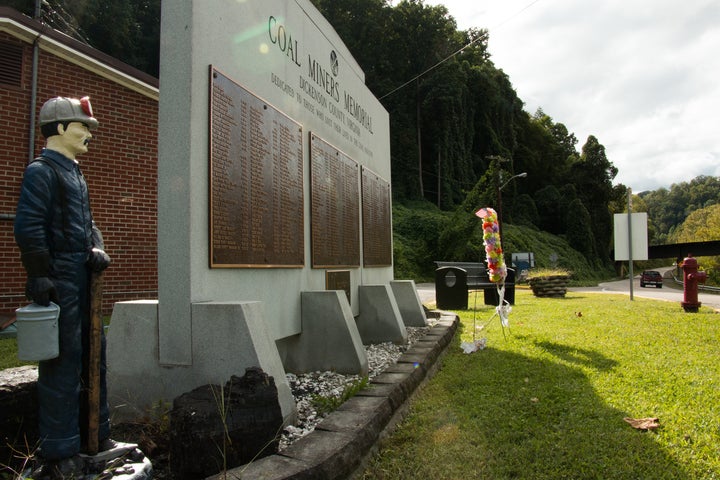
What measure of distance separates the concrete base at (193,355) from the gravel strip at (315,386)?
12 cm

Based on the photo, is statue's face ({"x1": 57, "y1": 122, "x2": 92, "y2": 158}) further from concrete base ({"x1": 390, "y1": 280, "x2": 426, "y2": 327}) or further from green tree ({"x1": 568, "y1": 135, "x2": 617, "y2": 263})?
green tree ({"x1": 568, "y1": 135, "x2": 617, "y2": 263})

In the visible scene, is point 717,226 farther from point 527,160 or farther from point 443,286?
point 443,286

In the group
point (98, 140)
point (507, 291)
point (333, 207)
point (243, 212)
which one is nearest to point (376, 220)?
point (333, 207)

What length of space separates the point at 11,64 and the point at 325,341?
7.02 m

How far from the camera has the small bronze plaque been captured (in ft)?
19.6

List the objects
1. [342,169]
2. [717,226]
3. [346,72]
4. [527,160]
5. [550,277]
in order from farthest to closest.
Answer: [717,226] < [527,160] < [550,277] < [346,72] < [342,169]

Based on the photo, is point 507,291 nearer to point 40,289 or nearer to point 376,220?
point 376,220

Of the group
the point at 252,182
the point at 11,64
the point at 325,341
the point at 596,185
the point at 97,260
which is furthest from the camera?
the point at 596,185

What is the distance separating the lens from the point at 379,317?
7.04 meters

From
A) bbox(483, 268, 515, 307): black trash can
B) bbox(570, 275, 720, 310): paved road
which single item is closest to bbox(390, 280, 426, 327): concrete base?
bbox(483, 268, 515, 307): black trash can

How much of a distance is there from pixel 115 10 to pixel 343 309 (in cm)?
2459

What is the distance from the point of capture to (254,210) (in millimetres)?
4254

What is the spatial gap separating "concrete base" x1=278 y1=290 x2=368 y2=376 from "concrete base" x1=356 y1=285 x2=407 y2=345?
1.85 m

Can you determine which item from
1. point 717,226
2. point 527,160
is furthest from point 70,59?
point 717,226
